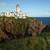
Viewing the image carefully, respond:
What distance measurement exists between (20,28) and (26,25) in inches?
199

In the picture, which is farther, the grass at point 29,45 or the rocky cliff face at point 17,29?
the rocky cliff face at point 17,29

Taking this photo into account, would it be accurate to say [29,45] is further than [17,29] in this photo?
No

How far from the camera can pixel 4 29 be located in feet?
386

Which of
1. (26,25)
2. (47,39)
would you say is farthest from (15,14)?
(47,39)

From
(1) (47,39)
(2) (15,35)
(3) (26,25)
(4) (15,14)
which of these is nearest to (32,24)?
(3) (26,25)

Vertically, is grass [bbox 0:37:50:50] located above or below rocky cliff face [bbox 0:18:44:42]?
above

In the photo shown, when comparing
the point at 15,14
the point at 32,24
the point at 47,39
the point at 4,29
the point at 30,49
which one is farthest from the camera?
the point at 15,14

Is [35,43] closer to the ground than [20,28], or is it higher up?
higher up

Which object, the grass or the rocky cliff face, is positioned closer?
the grass

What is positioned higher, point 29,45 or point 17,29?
point 29,45

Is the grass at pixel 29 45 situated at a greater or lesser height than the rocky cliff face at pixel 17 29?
greater

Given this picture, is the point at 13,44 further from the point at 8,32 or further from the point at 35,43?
the point at 8,32

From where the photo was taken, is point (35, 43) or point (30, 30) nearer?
point (35, 43)

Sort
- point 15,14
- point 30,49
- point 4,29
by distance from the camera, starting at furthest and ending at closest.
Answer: point 15,14
point 4,29
point 30,49
